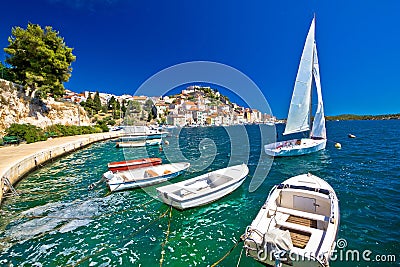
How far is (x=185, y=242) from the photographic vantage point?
5.87 metres

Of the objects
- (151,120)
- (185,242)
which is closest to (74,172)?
(185,242)

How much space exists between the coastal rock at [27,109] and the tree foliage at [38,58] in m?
2.09

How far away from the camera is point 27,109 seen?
82.0ft

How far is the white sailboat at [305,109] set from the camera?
17.9 m

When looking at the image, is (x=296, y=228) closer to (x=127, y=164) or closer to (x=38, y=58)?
(x=127, y=164)

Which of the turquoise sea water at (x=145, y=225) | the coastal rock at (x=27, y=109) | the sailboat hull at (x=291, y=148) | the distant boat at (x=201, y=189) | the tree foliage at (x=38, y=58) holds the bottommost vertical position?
the turquoise sea water at (x=145, y=225)

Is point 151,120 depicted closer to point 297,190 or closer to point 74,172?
point 74,172

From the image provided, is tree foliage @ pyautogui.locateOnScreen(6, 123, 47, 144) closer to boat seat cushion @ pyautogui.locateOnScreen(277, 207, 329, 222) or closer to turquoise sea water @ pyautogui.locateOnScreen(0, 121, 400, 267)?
turquoise sea water @ pyautogui.locateOnScreen(0, 121, 400, 267)

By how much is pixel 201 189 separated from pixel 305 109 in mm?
16776

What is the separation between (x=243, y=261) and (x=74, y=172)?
1345 centimetres

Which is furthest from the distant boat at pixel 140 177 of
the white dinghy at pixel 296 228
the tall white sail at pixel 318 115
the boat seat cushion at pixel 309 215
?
the tall white sail at pixel 318 115

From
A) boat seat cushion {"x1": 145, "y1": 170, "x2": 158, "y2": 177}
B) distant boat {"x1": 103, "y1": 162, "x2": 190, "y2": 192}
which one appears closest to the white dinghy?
distant boat {"x1": 103, "y1": 162, "x2": 190, "y2": 192}

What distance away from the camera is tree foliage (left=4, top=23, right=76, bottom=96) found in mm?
25047

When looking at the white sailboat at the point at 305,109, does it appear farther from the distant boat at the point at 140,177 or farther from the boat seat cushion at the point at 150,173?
the boat seat cushion at the point at 150,173
